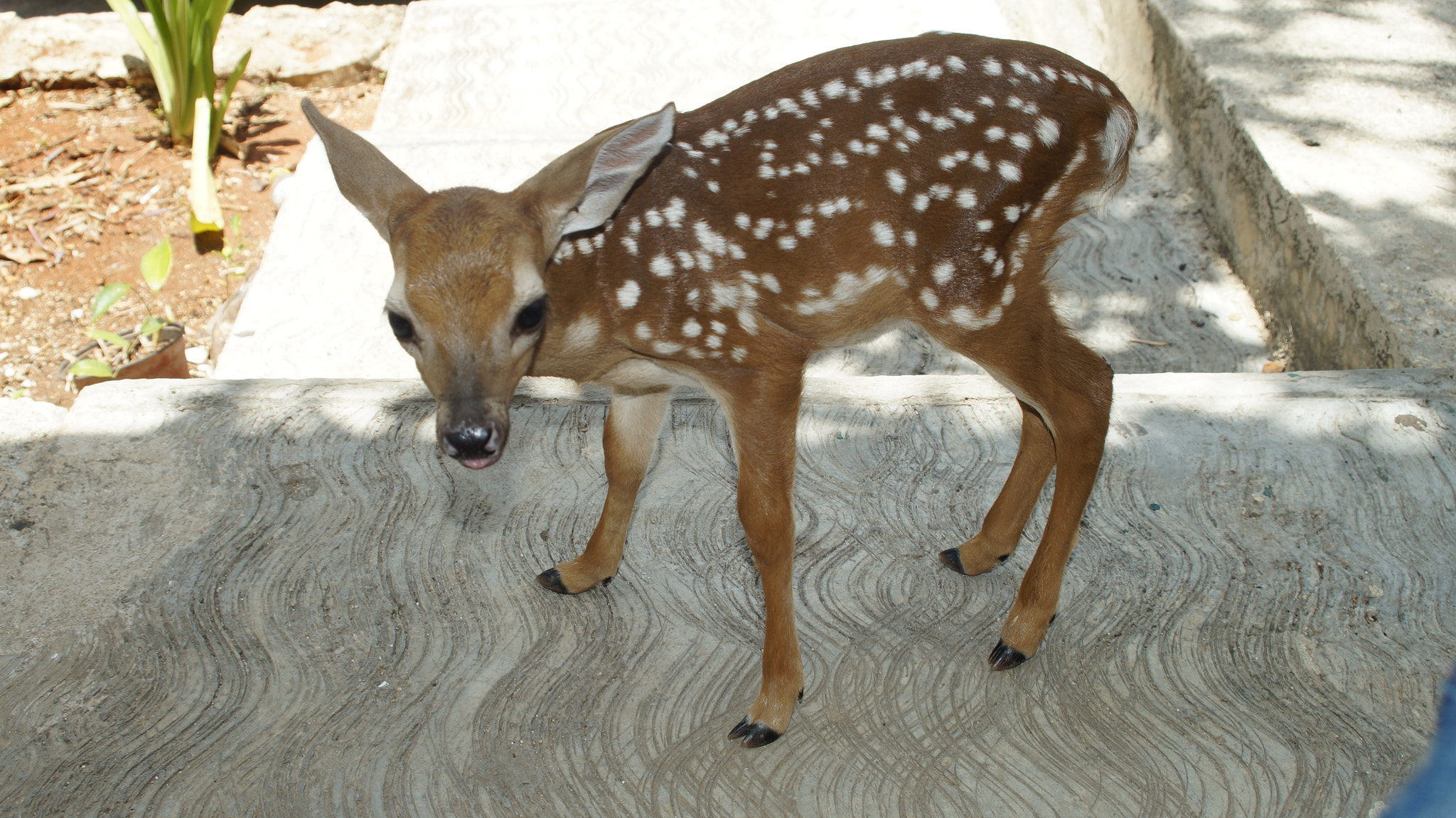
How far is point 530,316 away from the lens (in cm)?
223

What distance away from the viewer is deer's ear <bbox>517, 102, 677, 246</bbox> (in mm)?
2219

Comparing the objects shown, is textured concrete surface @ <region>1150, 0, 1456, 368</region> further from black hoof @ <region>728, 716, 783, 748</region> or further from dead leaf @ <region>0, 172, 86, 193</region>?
dead leaf @ <region>0, 172, 86, 193</region>

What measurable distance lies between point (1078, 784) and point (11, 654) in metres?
2.80

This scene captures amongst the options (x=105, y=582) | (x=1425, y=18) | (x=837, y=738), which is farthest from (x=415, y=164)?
(x=1425, y=18)

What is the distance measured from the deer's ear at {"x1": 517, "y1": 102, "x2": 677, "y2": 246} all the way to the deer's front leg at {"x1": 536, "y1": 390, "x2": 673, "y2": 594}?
28.8 inches

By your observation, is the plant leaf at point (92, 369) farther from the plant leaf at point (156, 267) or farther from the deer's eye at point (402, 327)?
the deer's eye at point (402, 327)

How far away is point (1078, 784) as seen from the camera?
99.1 inches

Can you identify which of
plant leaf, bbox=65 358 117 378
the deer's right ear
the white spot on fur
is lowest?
plant leaf, bbox=65 358 117 378

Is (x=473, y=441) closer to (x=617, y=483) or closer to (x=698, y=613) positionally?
(x=617, y=483)

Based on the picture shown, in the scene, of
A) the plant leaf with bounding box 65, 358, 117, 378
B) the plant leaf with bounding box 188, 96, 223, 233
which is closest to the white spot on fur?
the plant leaf with bounding box 65, 358, 117, 378

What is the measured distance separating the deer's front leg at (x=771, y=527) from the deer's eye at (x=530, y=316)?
0.54m

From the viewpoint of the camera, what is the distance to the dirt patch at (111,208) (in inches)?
209

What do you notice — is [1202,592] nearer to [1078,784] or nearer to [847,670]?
[1078,784]

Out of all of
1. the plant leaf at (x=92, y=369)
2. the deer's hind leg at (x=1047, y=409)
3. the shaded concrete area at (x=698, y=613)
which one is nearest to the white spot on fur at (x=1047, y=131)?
the deer's hind leg at (x=1047, y=409)
